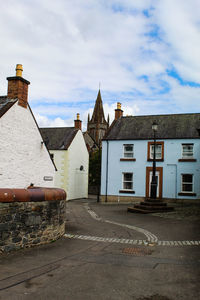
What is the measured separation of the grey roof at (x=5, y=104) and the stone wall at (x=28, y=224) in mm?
6328

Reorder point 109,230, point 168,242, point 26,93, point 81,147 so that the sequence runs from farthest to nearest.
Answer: point 81,147 < point 26,93 < point 109,230 < point 168,242

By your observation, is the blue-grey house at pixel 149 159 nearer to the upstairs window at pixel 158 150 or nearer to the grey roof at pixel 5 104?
the upstairs window at pixel 158 150

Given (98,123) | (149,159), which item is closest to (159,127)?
(149,159)

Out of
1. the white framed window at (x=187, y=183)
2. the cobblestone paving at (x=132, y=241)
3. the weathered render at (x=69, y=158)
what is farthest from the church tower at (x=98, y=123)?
the cobblestone paving at (x=132, y=241)

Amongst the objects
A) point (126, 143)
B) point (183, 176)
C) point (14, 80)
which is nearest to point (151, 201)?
point (183, 176)

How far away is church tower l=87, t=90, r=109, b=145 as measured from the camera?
339ft

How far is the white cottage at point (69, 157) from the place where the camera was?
3072 centimetres

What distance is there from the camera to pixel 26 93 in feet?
51.3

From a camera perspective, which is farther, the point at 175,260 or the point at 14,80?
the point at 14,80

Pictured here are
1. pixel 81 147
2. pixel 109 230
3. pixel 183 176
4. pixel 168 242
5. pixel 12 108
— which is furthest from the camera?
pixel 81 147

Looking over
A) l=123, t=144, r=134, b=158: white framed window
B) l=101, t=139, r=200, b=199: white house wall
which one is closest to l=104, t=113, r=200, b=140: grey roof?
l=101, t=139, r=200, b=199: white house wall

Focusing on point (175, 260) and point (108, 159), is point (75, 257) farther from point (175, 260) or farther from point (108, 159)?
point (108, 159)

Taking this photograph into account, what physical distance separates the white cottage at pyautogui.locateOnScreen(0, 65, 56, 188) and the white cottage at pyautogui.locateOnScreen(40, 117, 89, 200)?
13526 millimetres

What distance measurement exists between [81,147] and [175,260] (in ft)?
90.7
